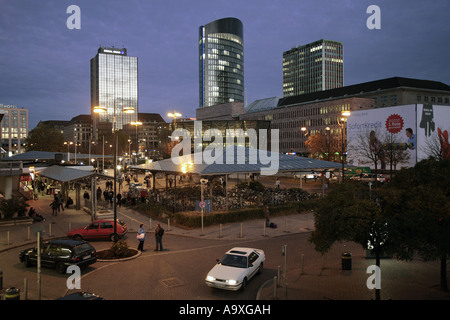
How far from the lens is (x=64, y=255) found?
605 inches

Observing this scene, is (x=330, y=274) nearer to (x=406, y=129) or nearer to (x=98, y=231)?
(x=98, y=231)

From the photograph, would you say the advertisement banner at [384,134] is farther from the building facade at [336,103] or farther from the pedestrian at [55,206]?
the pedestrian at [55,206]

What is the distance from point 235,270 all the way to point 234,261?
65cm

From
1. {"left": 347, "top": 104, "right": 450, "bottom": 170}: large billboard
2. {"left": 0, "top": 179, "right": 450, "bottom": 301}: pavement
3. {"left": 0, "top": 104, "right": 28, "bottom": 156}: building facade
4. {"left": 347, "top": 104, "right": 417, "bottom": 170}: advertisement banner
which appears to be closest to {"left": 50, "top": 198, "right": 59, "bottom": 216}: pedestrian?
{"left": 0, "top": 179, "right": 450, "bottom": 301}: pavement

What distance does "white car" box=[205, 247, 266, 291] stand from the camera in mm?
12646

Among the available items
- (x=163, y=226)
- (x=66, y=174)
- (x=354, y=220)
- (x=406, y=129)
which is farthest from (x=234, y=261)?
(x=406, y=129)

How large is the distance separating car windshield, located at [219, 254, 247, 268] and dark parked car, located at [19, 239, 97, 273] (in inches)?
242

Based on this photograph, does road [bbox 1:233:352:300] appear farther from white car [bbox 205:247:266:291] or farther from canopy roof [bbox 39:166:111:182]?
canopy roof [bbox 39:166:111:182]

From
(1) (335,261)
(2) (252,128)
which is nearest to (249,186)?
(1) (335,261)

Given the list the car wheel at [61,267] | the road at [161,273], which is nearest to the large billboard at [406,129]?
the road at [161,273]
